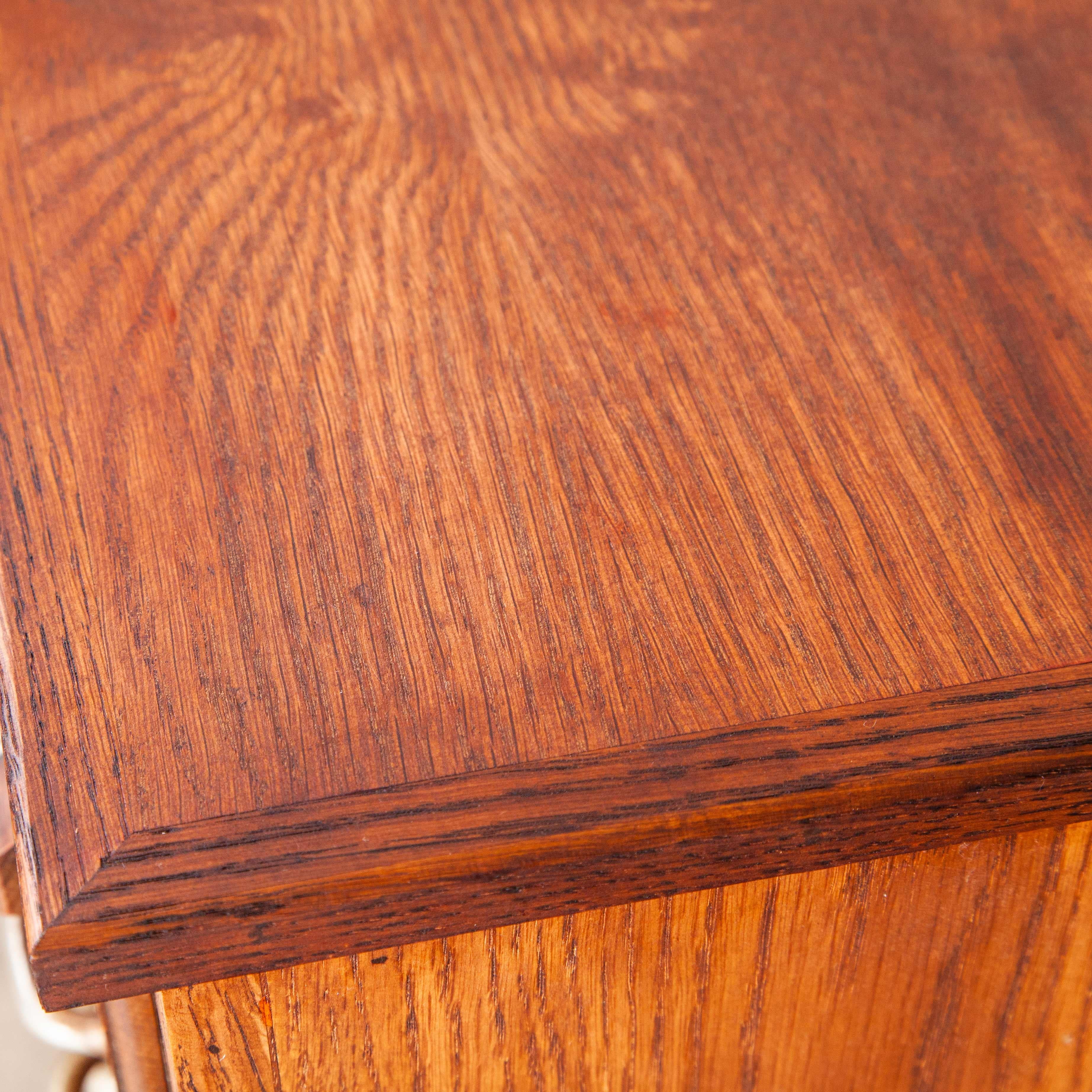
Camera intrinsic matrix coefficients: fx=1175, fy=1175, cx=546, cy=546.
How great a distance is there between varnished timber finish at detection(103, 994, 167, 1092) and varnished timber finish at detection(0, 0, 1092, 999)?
148 millimetres

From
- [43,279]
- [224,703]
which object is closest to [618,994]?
[224,703]

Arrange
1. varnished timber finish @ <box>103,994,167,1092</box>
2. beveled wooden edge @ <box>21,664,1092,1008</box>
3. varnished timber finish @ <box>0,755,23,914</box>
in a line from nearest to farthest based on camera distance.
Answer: beveled wooden edge @ <box>21,664,1092,1008</box> < varnished timber finish @ <box>103,994,167,1092</box> < varnished timber finish @ <box>0,755,23,914</box>

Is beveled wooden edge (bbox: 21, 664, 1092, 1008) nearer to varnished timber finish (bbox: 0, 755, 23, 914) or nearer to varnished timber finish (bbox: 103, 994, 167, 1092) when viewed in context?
varnished timber finish (bbox: 103, 994, 167, 1092)

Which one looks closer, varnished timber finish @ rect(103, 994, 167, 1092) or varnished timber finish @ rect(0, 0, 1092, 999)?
varnished timber finish @ rect(0, 0, 1092, 999)

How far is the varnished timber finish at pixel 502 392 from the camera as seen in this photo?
1.06 feet

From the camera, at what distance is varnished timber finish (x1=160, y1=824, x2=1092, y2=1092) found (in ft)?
1.20

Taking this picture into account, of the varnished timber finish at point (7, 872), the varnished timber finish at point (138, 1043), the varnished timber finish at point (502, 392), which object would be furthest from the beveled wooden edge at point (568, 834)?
the varnished timber finish at point (7, 872)

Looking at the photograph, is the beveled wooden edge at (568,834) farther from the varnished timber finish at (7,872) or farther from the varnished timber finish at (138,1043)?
the varnished timber finish at (7,872)

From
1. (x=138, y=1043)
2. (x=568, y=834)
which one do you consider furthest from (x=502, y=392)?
(x=138, y=1043)

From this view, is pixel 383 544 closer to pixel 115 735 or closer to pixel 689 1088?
pixel 115 735

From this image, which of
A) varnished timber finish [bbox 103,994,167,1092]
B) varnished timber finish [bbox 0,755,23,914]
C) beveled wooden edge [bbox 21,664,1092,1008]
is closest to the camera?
beveled wooden edge [bbox 21,664,1092,1008]

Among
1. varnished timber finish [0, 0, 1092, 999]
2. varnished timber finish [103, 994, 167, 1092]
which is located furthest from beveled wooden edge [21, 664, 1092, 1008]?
varnished timber finish [103, 994, 167, 1092]

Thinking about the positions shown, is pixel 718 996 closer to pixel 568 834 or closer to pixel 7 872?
pixel 568 834

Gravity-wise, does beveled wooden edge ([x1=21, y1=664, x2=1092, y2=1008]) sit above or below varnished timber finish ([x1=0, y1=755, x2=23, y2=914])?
above
